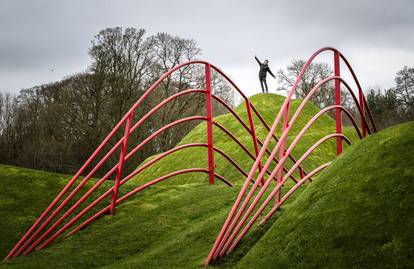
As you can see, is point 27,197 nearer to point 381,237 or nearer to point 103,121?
point 381,237

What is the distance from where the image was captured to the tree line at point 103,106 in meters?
40.5

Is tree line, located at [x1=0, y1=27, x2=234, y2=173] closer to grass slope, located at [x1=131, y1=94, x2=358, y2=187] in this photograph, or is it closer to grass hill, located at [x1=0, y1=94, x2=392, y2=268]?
grass slope, located at [x1=131, y1=94, x2=358, y2=187]

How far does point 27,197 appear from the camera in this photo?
11.3 m

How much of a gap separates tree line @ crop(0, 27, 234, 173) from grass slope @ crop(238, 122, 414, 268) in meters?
34.2

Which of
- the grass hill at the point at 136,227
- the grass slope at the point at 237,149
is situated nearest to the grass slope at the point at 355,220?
the grass hill at the point at 136,227

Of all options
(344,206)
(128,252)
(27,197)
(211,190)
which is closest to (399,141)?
(344,206)

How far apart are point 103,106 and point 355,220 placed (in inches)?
1453

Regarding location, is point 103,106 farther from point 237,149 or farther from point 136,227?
point 136,227

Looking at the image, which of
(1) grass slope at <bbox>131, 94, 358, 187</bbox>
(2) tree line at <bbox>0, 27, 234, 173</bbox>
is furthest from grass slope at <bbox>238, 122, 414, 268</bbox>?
(2) tree line at <bbox>0, 27, 234, 173</bbox>

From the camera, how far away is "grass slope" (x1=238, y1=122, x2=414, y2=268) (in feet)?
16.3

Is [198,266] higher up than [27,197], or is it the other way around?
[27,197]

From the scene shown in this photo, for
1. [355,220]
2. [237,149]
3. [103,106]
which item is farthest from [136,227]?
[103,106]

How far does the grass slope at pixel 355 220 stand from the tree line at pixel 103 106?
3421cm

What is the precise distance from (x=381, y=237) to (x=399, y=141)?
2221 mm
